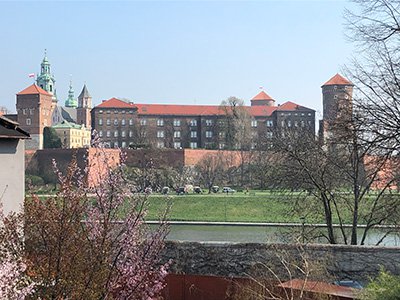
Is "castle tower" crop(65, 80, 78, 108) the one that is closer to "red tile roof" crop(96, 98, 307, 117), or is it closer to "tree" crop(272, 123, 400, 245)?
"red tile roof" crop(96, 98, 307, 117)

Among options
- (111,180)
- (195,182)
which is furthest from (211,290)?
(195,182)

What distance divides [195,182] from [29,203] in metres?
62.0

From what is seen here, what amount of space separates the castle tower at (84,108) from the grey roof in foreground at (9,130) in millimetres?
116753

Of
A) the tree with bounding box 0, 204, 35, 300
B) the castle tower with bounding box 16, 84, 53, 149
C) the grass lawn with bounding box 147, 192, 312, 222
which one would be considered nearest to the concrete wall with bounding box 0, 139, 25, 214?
the tree with bounding box 0, 204, 35, 300

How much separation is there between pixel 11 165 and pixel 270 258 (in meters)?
6.25

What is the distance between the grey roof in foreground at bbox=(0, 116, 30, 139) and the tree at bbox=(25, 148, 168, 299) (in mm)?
6101

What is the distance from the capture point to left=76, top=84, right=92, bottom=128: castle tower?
132 metres

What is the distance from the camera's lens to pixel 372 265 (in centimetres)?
1142

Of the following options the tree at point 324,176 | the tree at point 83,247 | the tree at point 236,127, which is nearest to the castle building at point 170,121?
the tree at point 236,127

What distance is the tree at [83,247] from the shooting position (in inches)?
259

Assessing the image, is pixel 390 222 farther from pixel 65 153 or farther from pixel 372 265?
pixel 65 153

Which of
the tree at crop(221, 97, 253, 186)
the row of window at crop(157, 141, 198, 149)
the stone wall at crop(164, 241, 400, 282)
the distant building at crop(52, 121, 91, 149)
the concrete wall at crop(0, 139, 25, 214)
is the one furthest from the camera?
the distant building at crop(52, 121, 91, 149)

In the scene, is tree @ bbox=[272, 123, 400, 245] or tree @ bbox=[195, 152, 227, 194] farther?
tree @ bbox=[195, 152, 227, 194]

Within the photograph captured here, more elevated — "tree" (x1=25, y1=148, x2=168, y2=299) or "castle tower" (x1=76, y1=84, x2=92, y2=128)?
"castle tower" (x1=76, y1=84, x2=92, y2=128)
